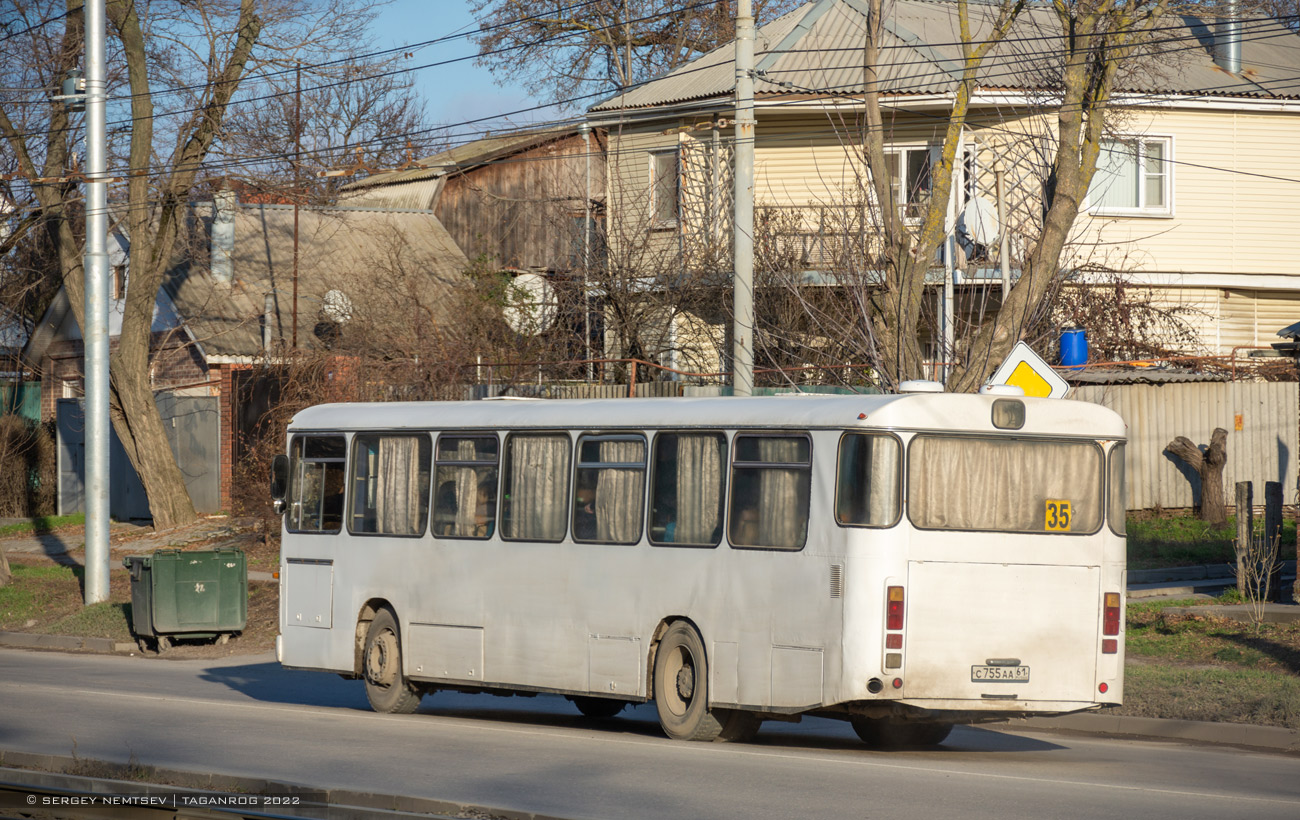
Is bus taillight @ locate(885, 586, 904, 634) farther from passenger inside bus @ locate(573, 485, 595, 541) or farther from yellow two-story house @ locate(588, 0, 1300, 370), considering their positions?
yellow two-story house @ locate(588, 0, 1300, 370)

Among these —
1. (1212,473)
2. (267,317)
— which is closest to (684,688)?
(1212,473)

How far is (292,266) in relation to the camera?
38.2 meters

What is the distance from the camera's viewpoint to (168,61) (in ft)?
93.1

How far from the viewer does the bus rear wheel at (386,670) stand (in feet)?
45.2

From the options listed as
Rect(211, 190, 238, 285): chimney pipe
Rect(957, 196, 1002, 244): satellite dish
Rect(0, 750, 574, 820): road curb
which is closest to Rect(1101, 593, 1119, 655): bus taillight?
Rect(0, 750, 574, 820): road curb

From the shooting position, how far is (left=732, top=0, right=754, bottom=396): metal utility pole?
16250 millimetres

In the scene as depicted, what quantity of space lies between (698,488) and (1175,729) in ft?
14.9

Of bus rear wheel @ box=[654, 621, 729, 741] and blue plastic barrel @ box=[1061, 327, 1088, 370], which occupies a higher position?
blue plastic barrel @ box=[1061, 327, 1088, 370]

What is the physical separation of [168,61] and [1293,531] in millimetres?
20654

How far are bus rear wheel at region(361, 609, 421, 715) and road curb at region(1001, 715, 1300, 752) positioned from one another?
522 centimetres

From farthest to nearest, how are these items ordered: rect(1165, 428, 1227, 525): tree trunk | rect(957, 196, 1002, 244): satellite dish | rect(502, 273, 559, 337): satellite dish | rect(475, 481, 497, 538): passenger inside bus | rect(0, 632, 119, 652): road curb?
1. rect(502, 273, 559, 337): satellite dish
2. rect(1165, 428, 1227, 525): tree trunk
3. rect(957, 196, 1002, 244): satellite dish
4. rect(0, 632, 119, 652): road curb
5. rect(475, 481, 497, 538): passenger inside bus

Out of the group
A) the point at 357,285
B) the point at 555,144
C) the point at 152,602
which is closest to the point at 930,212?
the point at 152,602

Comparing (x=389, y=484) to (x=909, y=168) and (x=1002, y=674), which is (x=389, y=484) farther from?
(x=909, y=168)

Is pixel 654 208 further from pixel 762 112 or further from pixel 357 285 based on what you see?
pixel 357 285
